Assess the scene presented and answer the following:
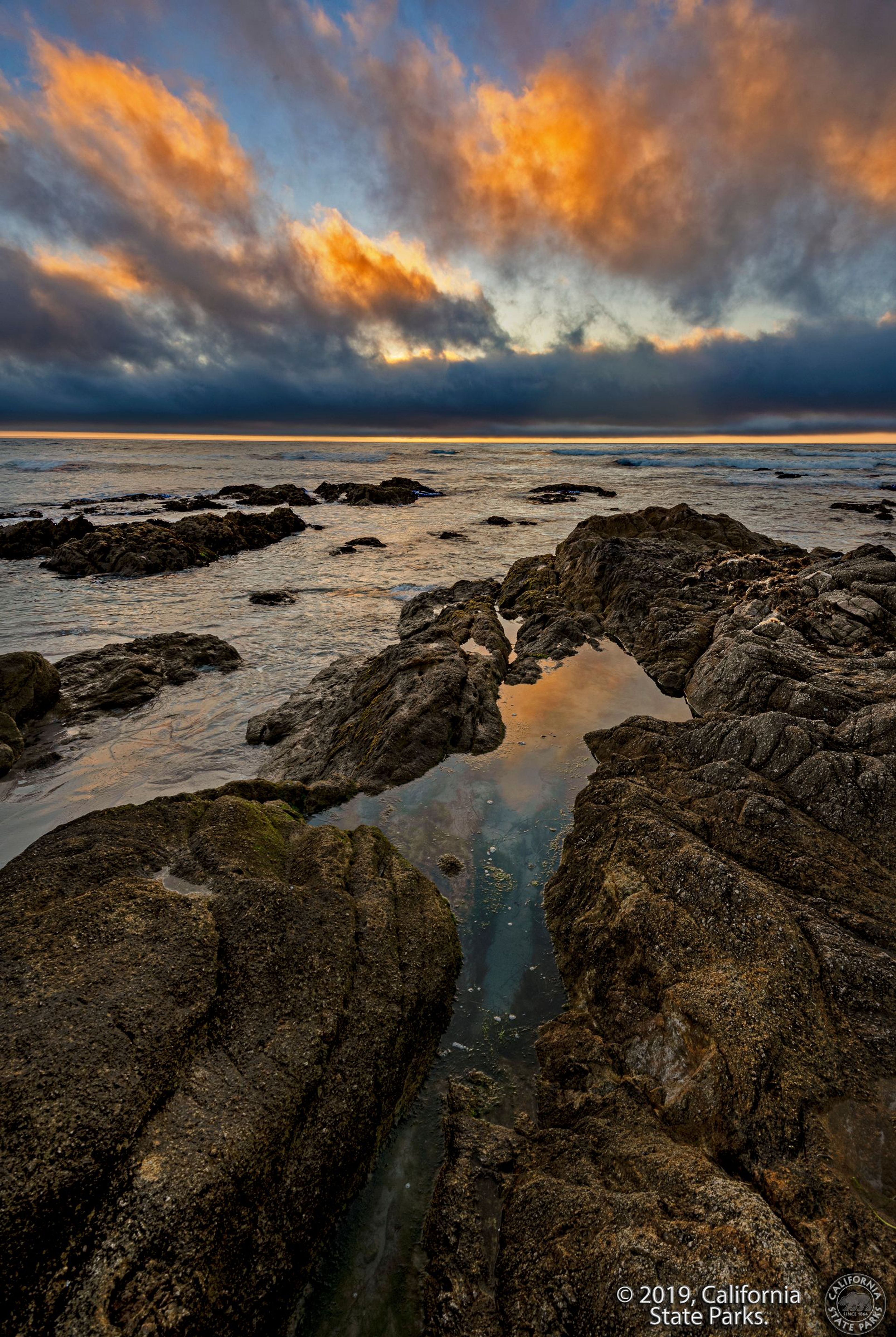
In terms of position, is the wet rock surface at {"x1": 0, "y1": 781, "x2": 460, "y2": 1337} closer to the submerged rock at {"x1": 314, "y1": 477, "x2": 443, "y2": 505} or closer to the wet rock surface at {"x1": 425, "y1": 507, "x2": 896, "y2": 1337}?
the wet rock surface at {"x1": 425, "y1": 507, "x2": 896, "y2": 1337}

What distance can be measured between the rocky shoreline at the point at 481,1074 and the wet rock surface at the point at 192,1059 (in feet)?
0.06

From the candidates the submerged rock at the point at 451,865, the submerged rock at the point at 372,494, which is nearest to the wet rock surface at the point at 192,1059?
the submerged rock at the point at 451,865

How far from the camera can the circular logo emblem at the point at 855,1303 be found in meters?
2.82

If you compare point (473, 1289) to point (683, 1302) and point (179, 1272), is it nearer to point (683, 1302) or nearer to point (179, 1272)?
point (683, 1302)

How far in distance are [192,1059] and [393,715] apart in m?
7.11

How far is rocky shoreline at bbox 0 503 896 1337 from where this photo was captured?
10.6 ft

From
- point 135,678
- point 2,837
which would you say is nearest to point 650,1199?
point 2,837

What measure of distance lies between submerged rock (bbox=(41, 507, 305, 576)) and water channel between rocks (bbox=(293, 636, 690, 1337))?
24.7m

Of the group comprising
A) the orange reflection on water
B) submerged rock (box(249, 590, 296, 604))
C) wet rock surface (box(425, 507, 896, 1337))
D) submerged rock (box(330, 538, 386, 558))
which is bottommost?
submerged rock (box(249, 590, 296, 604))

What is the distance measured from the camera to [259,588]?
2627 centimetres

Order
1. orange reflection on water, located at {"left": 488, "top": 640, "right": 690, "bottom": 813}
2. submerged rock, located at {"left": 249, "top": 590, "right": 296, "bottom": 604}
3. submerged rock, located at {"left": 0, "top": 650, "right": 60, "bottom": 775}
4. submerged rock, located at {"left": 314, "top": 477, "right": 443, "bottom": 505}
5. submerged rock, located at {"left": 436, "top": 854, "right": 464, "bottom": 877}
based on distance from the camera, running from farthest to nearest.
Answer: submerged rock, located at {"left": 314, "top": 477, "right": 443, "bottom": 505}
submerged rock, located at {"left": 249, "top": 590, "right": 296, "bottom": 604}
submerged rock, located at {"left": 0, "top": 650, "right": 60, "bottom": 775}
orange reflection on water, located at {"left": 488, "top": 640, "right": 690, "bottom": 813}
submerged rock, located at {"left": 436, "top": 854, "right": 464, "bottom": 877}

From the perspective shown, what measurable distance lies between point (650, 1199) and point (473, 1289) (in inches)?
52.0

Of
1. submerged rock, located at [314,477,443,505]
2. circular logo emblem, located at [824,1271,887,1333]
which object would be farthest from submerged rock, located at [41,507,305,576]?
circular logo emblem, located at [824,1271,887,1333]

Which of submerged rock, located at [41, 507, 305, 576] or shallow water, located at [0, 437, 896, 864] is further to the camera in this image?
submerged rock, located at [41, 507, 305, 576]
